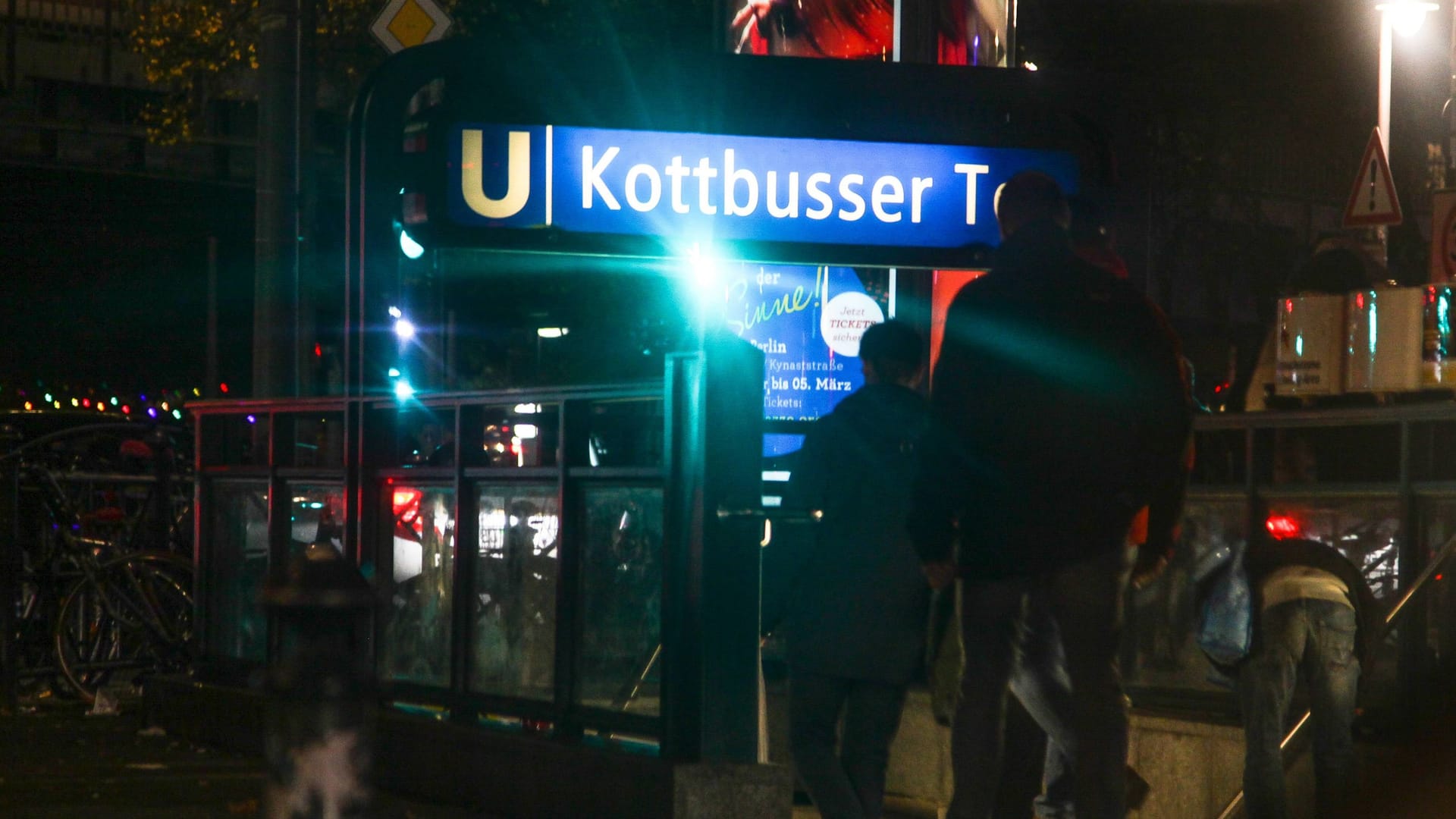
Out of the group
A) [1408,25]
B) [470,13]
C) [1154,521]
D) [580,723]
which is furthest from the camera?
[1408,25]

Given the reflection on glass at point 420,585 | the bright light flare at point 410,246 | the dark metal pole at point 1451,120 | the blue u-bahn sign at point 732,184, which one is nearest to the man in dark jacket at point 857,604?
the blue u-bahn sign at point 732,184

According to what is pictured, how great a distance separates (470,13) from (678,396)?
12.7 m

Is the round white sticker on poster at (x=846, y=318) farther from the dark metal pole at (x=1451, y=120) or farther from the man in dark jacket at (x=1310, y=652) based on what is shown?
the dark metal pole at (x=1451, y=120)

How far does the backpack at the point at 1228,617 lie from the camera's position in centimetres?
679

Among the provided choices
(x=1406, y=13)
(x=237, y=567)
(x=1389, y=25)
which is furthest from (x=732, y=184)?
(x=1389, y=25)

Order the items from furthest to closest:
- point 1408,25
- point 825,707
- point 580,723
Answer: point 1408,25 → point 580,723 → point 825,707

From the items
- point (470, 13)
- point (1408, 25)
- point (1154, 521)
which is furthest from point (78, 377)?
point (1154, 521)

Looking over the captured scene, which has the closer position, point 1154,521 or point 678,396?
point 1154,521

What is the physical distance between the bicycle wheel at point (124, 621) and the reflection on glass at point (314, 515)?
2.53 meters

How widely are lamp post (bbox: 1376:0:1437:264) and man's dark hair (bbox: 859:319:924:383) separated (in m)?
14.0

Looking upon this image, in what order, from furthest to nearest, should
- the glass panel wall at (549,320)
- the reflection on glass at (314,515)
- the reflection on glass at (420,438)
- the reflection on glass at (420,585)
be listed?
1. the glass panel wall at (549,320)
2. the reflection on glass at (314,515)
3. the reflection on glass at (420,438)
4. the reflection on glass at (420,585)

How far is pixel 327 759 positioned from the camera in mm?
4539

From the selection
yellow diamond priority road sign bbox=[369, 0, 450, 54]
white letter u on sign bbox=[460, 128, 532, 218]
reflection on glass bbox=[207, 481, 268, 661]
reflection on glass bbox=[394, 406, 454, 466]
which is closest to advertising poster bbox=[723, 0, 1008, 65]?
yellow diamond priority road sign bbox=[369, 0, 450, 54]

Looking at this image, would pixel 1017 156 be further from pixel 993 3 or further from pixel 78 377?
pixel 78 377
